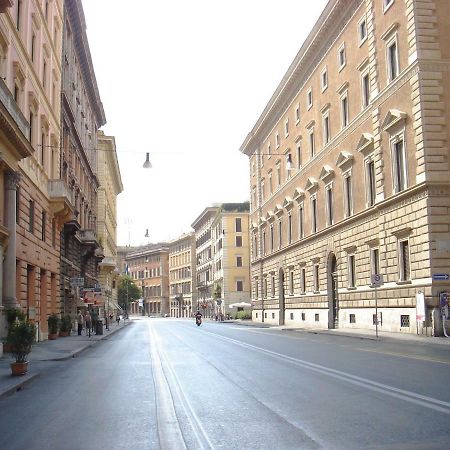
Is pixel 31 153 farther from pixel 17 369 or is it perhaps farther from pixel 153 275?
pixel 153 275

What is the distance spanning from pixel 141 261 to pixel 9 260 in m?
146

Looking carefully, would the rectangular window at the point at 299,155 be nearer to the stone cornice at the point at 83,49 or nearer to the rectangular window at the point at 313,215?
the rectangular window at the point at 313,215

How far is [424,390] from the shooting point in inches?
428

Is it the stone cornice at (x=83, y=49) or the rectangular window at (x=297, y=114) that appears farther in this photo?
the rectangular window at (x=297, y=114)

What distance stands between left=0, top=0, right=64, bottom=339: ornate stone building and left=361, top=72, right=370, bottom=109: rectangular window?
1791 cm

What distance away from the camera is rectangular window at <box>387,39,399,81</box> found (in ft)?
106

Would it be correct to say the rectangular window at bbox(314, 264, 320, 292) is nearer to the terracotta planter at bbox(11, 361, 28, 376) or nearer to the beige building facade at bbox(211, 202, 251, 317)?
the terracotta planter at bbox(11, 361, 28, 376)

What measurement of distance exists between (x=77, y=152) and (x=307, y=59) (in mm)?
18952

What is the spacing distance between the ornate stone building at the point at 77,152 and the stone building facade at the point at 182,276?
244 feet

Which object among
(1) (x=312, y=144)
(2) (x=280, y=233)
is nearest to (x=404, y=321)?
(1) (x=312, y=144)

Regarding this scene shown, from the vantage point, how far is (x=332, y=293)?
43.7m

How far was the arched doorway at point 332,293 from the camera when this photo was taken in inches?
1674

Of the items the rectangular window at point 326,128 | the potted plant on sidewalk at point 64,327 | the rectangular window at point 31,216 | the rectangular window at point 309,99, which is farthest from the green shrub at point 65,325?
the rectangular window at point 309,99

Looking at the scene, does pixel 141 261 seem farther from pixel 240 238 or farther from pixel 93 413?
pixel 93 413
